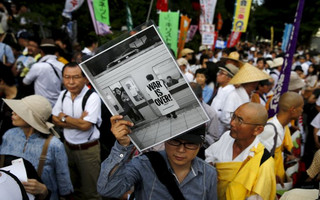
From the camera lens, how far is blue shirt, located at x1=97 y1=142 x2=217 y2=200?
5.33 feet

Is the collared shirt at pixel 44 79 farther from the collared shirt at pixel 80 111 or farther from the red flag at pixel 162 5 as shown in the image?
the red flag at pixel 162 5

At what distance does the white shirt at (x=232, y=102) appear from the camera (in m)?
3.93

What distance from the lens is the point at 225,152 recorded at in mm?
2410

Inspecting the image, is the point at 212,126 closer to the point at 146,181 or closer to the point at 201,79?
the point at 146,181

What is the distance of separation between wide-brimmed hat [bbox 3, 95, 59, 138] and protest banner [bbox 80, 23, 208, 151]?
1.35 metres

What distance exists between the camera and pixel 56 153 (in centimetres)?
256

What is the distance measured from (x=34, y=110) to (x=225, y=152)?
1855mm

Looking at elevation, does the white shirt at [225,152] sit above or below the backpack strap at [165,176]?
below

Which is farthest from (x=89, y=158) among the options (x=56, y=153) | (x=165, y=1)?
(x=165, y=1)

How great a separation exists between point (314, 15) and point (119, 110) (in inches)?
1428

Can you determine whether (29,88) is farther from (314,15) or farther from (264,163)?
(314,15)

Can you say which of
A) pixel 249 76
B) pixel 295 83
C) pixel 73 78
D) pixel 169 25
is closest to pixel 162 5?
pixel 169 25

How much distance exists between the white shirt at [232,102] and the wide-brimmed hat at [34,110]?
2.50 m

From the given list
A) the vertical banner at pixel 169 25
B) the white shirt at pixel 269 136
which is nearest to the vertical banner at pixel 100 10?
the vertical banner at pixel 169 25
